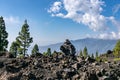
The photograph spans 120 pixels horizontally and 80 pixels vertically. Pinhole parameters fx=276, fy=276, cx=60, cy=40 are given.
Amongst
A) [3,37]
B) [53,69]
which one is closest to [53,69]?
[53,69]

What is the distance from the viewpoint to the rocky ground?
150 ft

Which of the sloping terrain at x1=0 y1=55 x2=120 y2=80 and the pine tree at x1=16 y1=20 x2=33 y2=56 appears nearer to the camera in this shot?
the sloping terrain at x1=0 y1=55 x2=120 y2=80

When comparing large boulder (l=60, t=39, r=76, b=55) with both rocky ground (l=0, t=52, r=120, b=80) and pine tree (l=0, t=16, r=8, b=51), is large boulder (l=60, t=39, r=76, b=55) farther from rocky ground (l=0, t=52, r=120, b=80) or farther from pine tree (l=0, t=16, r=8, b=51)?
rocky ground (l=0, t=52, r=120, b=80)

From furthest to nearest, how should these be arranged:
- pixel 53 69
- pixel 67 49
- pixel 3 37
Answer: pixel 3 37
pixel 67 49
pixel 53 69

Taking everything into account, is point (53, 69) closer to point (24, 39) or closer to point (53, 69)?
point (53, 69)

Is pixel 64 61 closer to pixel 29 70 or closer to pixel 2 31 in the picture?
pixel 29 70

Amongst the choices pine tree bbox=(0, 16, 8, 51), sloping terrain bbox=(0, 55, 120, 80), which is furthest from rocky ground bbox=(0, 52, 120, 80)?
pine tree bbox=(0, 16, 8, 51)

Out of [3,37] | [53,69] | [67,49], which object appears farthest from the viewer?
[3,37]

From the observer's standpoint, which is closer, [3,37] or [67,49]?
[67,49]

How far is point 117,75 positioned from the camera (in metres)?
49.0

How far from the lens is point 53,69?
4938 cm

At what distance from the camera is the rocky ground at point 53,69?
45.8m

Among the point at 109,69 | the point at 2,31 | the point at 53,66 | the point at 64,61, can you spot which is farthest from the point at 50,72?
the point at 2,31

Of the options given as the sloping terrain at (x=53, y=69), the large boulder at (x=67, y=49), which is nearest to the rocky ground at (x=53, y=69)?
the sloping terrain at (x=53, y=69)
